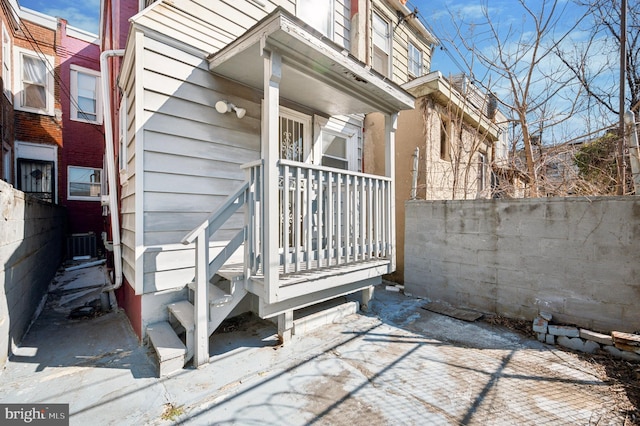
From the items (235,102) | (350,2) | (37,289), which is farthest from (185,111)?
(350,2)

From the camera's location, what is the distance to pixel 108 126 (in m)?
3.84

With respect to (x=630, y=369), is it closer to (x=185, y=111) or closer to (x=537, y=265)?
(x=537, y=265)

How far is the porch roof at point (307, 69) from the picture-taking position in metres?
2.52

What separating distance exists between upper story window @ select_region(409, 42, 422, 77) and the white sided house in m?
4.23

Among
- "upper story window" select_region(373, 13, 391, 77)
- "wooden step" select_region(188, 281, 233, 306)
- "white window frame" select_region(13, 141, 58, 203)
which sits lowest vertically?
"wooden step" select_region(188, 281, 233, 306)

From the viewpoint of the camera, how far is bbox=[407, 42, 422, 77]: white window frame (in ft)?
24.0

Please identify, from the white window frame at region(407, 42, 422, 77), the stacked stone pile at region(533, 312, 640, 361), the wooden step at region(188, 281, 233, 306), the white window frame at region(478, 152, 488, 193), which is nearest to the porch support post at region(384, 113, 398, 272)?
the stacked stone pile at region(533, 312, 640, 361)

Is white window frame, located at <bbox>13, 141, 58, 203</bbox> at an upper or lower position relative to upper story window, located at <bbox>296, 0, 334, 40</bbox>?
lower

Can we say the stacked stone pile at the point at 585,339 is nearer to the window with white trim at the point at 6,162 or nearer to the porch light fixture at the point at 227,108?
the porch light fixture at the point at 227,108

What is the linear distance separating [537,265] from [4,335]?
18.3ft

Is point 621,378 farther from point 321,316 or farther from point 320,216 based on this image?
point 320,216

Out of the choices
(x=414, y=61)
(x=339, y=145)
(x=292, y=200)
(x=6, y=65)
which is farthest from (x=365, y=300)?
(x=6, y=65)

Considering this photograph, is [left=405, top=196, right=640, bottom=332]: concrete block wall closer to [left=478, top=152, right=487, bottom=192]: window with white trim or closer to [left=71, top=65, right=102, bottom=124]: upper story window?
[left=478, top=152, right=487, bottom=192]: window with white trim

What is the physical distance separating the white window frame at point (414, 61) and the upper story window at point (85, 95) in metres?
9.55
